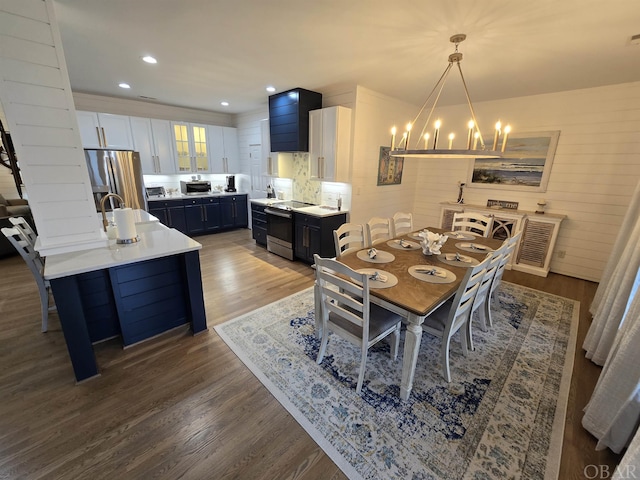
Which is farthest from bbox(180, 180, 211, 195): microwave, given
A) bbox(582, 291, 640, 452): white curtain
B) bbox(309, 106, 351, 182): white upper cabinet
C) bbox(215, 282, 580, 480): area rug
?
bbox(582, 291, 640, 452): white curtain

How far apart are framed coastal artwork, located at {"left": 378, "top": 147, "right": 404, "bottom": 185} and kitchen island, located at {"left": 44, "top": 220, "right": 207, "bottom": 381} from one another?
333cm

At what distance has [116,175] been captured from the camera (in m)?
4.65

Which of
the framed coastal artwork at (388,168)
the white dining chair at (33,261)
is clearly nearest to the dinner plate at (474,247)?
the framed coastal artwork at (388,168)

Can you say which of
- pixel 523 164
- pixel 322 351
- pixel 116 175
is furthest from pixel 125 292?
pixel 523 164

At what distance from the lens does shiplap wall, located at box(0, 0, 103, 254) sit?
176cm

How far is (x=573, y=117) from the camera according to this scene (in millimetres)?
3758

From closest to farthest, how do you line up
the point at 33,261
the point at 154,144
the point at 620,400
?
the point at 620,400, the point at 33,261, the point at 154,144

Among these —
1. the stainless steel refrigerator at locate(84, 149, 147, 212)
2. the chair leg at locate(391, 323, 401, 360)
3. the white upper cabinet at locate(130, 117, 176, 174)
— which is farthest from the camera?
the white upper cabinet at locate(130, 117, 176, 174)

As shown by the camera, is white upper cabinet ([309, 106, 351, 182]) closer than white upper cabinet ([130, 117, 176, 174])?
Yes

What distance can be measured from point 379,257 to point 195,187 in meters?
5.05

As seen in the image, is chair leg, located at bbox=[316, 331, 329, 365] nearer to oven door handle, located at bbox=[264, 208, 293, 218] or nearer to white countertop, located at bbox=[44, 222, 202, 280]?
white countertop, located at bbox=[44, 222, 202, 280]

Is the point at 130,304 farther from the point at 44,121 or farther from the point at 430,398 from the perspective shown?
the point at 430,398

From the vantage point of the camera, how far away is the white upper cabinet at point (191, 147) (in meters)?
5.66

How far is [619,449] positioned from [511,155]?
160 inches
